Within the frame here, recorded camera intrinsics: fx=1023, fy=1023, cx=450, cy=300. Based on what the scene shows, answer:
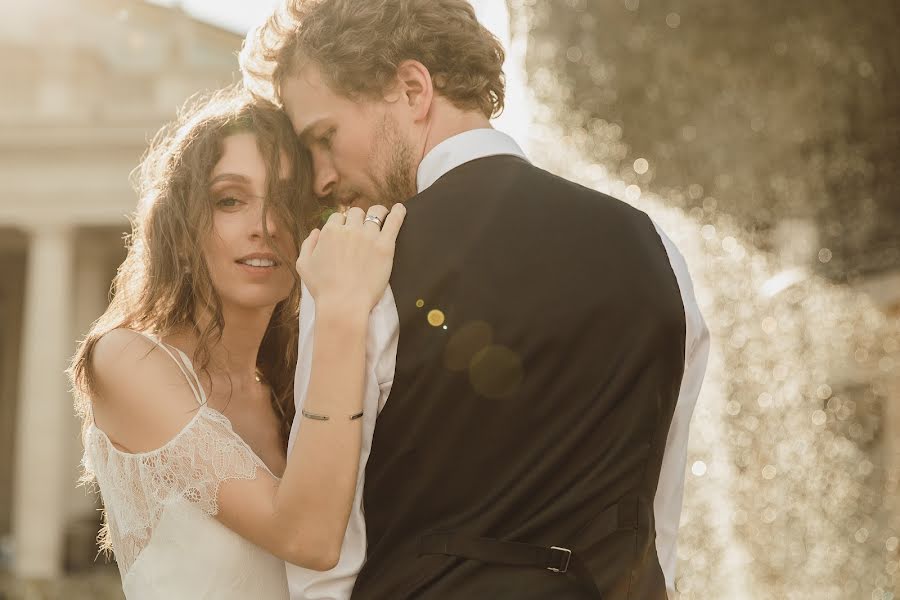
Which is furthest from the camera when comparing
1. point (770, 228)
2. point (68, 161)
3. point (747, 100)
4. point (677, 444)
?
point (68, 161)

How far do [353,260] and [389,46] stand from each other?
1.97 ft

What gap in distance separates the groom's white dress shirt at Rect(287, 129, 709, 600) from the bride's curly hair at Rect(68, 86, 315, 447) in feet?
2.18

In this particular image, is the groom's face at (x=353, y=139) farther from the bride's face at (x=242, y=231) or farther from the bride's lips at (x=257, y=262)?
the bride's lips at (x=257, y=262)

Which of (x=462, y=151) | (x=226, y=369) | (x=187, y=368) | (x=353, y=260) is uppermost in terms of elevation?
(x=462, y=151)

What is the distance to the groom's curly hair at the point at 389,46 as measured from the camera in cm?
230

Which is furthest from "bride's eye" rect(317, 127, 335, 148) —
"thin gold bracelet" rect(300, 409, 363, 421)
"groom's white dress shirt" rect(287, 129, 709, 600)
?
"thin gold bracelet" rect(300, 409, 363, 421)

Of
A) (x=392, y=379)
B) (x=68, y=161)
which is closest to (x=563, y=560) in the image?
(x=392, y=379)

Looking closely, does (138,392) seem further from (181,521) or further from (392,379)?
(392,379)

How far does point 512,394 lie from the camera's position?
1.84 m

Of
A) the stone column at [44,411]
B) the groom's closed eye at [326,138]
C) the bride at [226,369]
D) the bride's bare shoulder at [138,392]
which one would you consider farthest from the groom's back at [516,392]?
the stone column at [44,411]

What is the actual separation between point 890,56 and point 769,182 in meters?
2.03

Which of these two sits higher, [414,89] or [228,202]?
[414,89]

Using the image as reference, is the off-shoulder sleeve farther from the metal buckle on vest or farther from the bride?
the metal buckle on vest

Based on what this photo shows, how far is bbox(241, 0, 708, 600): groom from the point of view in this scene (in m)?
1.82
